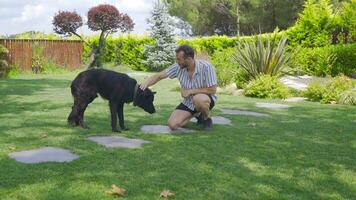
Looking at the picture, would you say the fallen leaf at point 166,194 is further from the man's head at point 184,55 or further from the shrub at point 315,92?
the shrub at point 315,92

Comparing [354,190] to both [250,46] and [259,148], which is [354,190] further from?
[250,46]

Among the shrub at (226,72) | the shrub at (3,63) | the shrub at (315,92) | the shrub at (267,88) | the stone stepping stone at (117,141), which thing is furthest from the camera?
the shrub at (3,63)

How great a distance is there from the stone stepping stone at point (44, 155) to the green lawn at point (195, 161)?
137mm

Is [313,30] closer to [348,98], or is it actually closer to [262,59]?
[262,59]

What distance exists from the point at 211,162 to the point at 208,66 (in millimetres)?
2274

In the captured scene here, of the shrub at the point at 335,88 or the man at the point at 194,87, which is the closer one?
the man at the point at 194,87

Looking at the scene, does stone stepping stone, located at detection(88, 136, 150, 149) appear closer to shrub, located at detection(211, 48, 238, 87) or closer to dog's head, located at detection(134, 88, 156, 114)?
dog's head, located at detection(134, 88, 156, 114)

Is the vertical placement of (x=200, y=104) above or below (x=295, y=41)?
below

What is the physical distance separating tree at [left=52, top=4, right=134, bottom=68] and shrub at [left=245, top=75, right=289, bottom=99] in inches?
550

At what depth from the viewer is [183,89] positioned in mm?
7000

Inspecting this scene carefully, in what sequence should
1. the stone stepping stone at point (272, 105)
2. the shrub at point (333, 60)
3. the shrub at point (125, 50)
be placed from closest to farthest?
the stone stepping stone at point (272, 105)
the shrub at point (333, 60)
the shrub at point (125, 50)

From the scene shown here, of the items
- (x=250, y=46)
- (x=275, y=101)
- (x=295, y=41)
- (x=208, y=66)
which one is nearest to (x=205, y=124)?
(x=208, y=66)

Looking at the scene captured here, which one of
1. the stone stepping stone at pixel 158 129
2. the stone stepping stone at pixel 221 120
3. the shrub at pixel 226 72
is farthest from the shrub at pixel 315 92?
the stone stepping stone at pixel 158 129

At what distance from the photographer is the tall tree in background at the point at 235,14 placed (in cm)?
3484
